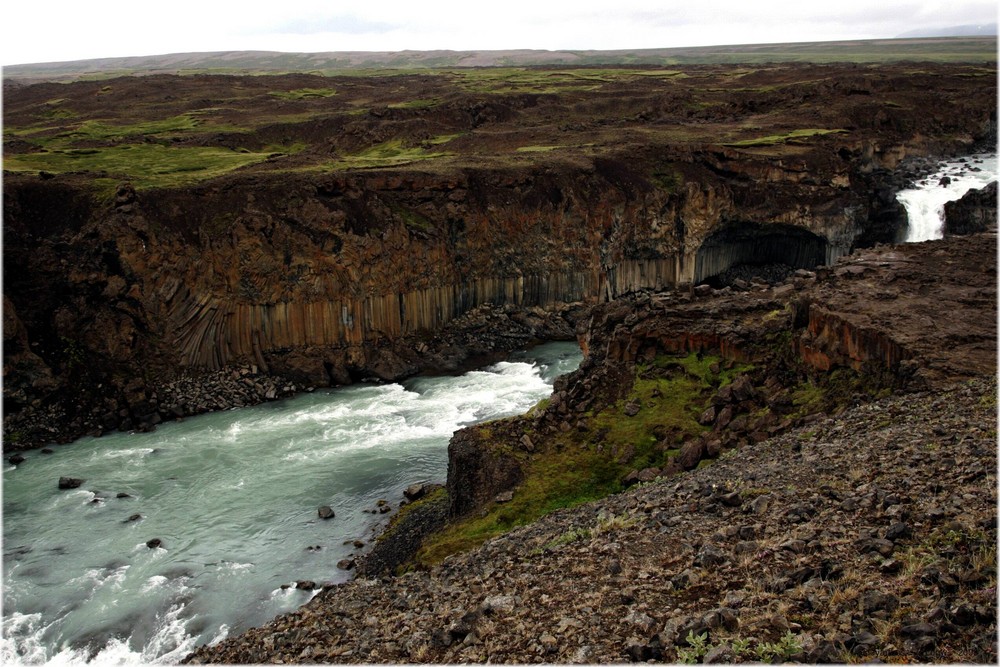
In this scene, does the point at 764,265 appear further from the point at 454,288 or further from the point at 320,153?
the point at 320,153

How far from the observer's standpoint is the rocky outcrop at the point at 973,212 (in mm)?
52125

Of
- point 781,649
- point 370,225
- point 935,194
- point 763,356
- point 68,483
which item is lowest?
point 68,483

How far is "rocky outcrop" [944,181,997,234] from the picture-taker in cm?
5212

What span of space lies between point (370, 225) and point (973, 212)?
38.3 m

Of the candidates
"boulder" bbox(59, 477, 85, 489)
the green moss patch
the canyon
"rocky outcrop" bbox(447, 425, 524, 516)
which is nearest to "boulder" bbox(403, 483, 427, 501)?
the canyon

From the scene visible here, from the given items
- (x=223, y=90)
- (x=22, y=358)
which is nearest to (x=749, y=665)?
(x=22, y=358)

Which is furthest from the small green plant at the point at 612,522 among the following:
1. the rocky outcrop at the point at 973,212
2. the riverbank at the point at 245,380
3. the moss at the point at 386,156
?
the rocky outcrop at the point at 973,212

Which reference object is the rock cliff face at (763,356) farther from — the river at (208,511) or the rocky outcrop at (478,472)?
the river at (208,511)

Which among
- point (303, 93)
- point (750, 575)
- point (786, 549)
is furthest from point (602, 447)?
point (303, 93)

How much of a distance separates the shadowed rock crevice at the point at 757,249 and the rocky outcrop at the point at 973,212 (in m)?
8.22

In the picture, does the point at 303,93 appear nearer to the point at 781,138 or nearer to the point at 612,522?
the point at 781,138

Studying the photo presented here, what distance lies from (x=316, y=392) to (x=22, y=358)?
13.5 metres

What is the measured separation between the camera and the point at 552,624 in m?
12.6

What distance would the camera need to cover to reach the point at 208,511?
29.3 m
